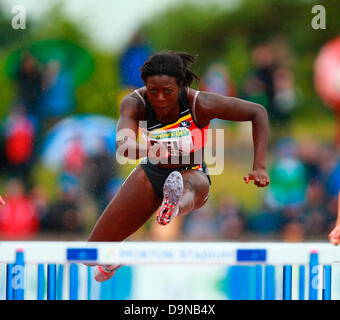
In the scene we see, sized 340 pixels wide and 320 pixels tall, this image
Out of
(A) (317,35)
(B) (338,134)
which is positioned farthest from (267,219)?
(A) (317,35)

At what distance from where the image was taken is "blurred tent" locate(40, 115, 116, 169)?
615cm

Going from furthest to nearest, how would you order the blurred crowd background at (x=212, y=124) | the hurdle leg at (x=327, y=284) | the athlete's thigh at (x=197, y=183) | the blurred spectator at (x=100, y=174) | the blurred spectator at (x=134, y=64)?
1. the blurred crowd background at (x=212, y=124)
2. the blurred spectator at (x=100, y=174)
3. the blurred spectator at (x=134, y=64)
4. the athlete's thigh at (x=197, y=183)
5. the hurdle leg at (x=327, y=284)

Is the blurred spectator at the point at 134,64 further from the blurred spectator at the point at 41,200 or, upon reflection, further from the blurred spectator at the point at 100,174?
the blurred spectator at the point at 41,200

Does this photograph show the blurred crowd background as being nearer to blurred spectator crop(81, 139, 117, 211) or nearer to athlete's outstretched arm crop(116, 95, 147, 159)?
blurred spectator crop(81, 139, 117, 211)

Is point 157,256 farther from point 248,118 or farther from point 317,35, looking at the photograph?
point 317,35

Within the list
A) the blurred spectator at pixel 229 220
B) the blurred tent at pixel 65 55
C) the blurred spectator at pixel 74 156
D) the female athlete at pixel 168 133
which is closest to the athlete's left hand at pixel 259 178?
the female athlete at pixel 168 133

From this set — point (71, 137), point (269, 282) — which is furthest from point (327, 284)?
point (71, 137)

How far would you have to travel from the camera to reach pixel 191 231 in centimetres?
630

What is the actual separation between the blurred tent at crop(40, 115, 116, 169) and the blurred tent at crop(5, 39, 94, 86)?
1.46ft

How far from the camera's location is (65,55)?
22.4 feet

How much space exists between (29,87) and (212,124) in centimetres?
197

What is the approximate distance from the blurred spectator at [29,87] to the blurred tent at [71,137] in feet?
1.04

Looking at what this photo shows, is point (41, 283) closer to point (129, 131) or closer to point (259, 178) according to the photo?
point (129, 131)

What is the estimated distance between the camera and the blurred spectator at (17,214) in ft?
20.3
